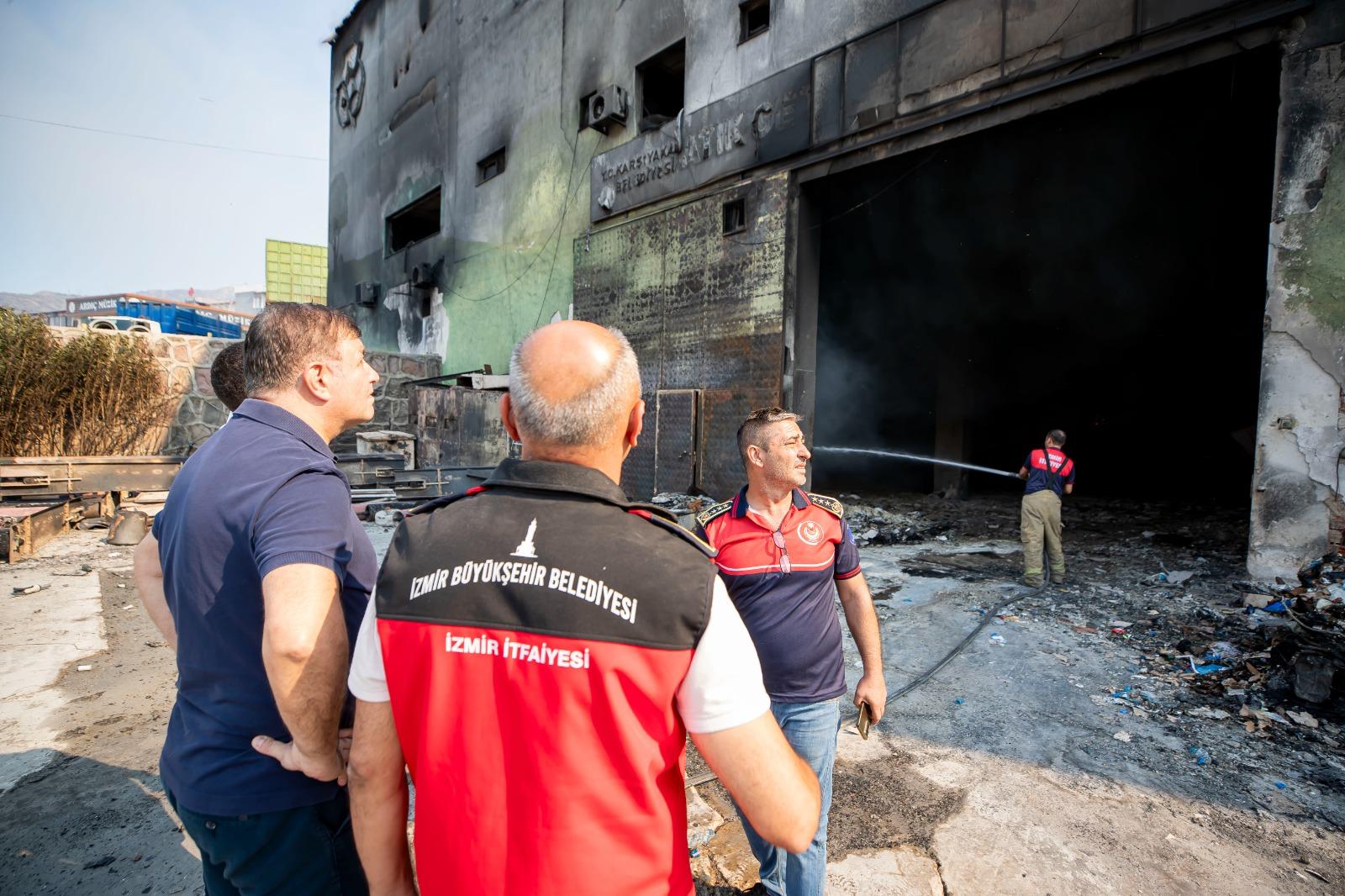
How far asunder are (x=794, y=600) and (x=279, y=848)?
65.7 inches

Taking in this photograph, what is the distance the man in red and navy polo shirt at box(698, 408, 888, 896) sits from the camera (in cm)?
229

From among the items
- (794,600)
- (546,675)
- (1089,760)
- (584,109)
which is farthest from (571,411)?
(584,109)

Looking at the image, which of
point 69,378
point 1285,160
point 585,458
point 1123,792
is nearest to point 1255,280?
point 1285,160

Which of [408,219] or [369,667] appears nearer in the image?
[369,667]

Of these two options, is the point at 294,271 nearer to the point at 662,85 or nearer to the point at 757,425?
the point at 662,85

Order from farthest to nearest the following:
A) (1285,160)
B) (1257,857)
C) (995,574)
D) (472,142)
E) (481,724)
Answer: (472,142) < (995,574) < (1285,160) < (1257,857) < (481,724)

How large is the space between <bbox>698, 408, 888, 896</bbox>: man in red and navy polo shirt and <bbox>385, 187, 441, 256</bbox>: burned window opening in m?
15.9

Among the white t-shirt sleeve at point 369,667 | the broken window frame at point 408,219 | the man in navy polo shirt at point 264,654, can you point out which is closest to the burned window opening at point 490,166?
the broken window frame at point 408,219

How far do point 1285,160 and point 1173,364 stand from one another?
41.7ft

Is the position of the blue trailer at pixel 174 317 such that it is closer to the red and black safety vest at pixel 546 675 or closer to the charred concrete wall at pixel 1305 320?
the red and black safety vest at pixel 546 675

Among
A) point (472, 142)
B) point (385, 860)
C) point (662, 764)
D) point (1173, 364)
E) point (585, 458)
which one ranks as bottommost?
point (385, 860)

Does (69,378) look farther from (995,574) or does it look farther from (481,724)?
(995,574)

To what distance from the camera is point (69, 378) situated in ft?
32.1

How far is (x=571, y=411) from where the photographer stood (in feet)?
3.79
